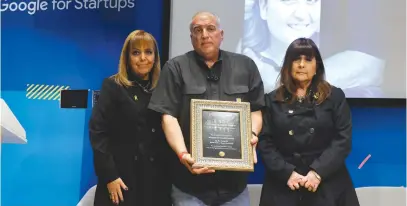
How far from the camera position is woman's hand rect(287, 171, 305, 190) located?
2340 millimetres

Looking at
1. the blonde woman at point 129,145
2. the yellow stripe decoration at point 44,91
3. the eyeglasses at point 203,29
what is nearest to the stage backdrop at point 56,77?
the yellow stripe decoration at point 44,91

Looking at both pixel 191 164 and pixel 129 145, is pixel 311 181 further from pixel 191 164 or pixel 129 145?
pixel 129 145

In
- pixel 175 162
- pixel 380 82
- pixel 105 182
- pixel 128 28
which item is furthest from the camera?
pixel 128 28

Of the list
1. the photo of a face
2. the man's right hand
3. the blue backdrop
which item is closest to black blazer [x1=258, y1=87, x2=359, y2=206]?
the man's right hand

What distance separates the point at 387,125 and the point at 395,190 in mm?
412

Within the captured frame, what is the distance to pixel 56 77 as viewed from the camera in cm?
328

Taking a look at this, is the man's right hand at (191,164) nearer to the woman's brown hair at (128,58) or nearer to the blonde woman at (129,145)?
the blonde woman at (129,145)

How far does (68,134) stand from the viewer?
326 centimetres

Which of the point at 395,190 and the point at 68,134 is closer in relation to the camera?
the point at 395,190

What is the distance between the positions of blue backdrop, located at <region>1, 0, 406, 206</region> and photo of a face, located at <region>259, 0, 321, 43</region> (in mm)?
750

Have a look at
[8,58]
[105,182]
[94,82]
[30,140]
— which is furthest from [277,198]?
[8,58]

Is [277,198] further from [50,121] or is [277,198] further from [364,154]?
[50,121]

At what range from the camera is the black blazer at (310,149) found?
2.37 meters

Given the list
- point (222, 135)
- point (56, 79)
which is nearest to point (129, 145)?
point (222, 135)
